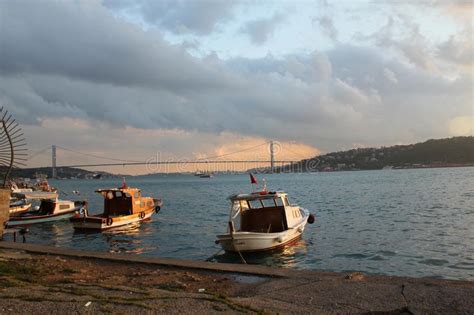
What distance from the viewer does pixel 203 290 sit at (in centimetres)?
1047

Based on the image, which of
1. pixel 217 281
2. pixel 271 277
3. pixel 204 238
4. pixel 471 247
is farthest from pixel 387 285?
pixel 204 238

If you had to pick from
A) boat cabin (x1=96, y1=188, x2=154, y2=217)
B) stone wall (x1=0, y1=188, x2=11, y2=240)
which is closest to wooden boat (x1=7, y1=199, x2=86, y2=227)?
boat cabin (x1=96, y1=188, x2=154, y2=217)

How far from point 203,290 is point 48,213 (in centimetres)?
2881

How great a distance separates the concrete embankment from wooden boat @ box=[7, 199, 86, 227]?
2103 centimetres

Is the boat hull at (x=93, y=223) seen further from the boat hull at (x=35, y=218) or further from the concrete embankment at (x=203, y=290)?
the concrete embankment at (x=203, y=290)

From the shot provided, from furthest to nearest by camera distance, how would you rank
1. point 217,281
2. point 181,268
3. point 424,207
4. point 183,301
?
point 424,207, point 181,268, point 217,281, point 183,301

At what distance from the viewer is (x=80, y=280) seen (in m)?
11.1

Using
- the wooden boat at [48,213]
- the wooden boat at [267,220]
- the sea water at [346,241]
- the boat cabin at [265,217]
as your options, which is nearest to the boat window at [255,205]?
the boat cabin at [265,217]

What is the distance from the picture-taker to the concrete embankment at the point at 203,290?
322 inches

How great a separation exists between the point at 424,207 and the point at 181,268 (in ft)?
112

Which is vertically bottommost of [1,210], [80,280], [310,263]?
[310,263]

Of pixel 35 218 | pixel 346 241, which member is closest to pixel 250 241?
pixel 346 241

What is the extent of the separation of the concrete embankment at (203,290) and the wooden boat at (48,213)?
21029 mm

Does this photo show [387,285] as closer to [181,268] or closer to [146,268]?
[181,268]
